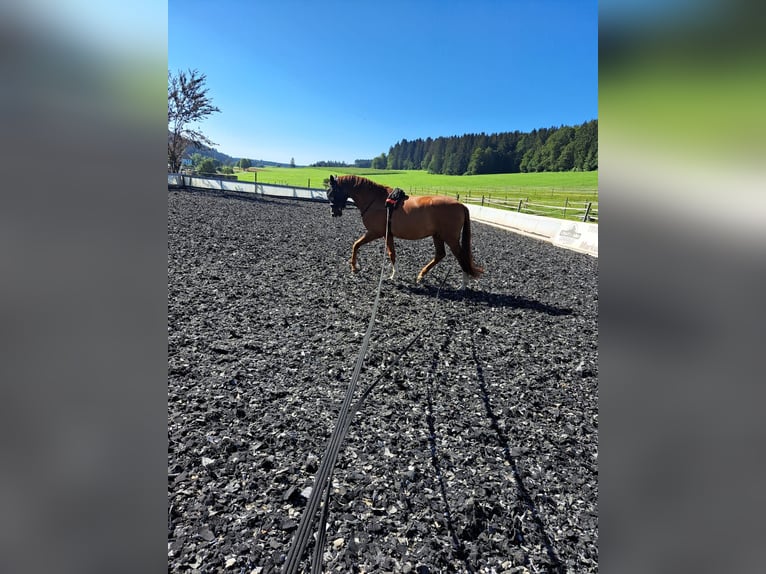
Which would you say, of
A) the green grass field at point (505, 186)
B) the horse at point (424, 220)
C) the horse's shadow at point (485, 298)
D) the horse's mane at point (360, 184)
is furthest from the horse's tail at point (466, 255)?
the green grass field at point (505, 186)

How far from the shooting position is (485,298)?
6.43 meters

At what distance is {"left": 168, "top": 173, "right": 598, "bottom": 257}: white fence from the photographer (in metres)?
12.8

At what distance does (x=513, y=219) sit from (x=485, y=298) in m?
14.1

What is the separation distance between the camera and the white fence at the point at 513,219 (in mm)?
12773

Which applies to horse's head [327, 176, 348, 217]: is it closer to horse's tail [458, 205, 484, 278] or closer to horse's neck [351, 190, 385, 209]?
horse's neck [351, 190, 385, 209]

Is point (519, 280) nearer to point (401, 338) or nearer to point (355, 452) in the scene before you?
point (401, 338)

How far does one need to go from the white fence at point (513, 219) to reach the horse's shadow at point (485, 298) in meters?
6.20

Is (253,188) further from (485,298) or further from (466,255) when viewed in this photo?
(485,298)

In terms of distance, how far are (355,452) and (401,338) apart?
6.92 ft

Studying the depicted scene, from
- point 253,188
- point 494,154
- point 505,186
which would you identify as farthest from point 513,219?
point 494,154

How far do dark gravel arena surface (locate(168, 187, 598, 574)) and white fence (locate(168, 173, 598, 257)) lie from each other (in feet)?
24.3

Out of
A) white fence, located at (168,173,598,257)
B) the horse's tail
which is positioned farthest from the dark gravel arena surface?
white fence, located at (168,173,598,257)

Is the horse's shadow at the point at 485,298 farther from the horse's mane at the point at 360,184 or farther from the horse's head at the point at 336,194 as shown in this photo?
the horse's head at the point at 336,194
